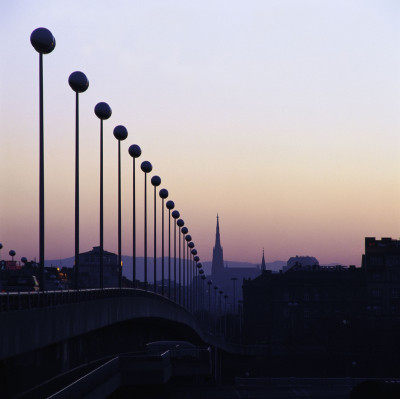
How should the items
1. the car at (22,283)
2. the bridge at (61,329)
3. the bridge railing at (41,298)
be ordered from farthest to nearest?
the car at (22,283) < the bridge at (61,329) < the bridge railing at (41,298)

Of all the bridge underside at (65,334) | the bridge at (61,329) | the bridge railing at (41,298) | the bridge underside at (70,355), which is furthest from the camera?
the bridge underside at (70,355)

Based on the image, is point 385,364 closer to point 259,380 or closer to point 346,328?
point 346,328

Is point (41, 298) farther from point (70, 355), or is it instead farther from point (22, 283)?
point (22, 283)

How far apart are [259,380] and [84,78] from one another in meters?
93.2

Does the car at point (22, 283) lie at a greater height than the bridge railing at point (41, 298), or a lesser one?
greater

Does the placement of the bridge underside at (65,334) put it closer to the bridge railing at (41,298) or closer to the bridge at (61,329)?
the bridge at (61,329)

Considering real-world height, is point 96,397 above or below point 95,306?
below

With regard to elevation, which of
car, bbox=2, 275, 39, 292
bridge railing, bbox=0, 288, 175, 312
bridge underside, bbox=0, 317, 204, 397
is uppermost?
car, bbox=2, 275, 39, 292

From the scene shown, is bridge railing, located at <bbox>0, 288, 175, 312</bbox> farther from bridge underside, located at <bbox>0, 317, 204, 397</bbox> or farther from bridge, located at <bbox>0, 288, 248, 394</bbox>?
bridge underside, located at <bbox>0, 317, 204, 397</bbox>

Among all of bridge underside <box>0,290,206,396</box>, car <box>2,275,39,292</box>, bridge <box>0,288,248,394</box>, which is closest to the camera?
bridge <box>0,288,248,394</box>

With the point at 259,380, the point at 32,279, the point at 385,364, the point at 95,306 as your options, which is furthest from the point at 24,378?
the point at 385,364

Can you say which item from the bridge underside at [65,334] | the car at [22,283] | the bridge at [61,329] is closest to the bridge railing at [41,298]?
the bridge at [61,329]

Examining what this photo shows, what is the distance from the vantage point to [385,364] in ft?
515

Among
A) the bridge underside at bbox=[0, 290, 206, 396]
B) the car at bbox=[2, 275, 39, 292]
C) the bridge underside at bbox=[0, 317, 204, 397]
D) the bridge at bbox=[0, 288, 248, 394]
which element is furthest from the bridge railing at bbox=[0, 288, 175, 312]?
the car at bbox=[2, 275, 39, 292]
